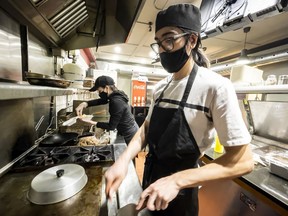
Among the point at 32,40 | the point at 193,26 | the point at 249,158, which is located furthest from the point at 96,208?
the point at 32,40

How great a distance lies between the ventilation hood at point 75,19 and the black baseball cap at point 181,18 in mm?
351

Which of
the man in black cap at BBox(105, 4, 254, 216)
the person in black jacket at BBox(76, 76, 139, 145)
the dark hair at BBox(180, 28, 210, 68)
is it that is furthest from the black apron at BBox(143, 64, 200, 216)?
the person in black jacket at BBox(76, 76, 139, 145)

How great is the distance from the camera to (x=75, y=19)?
5.52 feet

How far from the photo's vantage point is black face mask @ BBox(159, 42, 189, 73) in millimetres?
950

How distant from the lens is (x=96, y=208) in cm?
81

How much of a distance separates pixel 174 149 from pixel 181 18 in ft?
2.39

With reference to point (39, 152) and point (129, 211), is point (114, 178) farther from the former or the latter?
point (39, 152)

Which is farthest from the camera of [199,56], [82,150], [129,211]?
[82,150]

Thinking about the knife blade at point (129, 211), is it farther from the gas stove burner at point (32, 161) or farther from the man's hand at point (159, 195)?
the gas stove burner at point (32, 161)

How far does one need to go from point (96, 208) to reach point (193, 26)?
1.12 metres

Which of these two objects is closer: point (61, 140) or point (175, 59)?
point (175, 59)

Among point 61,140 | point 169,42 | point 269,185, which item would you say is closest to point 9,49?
point 61,140

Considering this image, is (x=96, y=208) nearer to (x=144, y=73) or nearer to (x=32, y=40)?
(x=32, y=40)

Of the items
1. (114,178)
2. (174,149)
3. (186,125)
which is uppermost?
(186,125)
